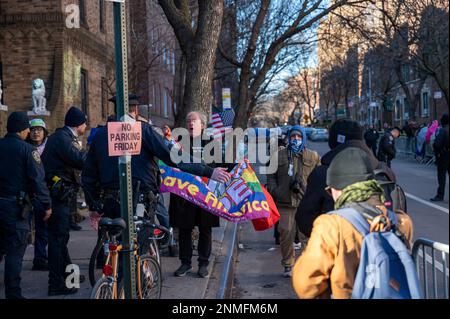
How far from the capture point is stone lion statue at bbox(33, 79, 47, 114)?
542 inches

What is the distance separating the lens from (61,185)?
5.95 meters

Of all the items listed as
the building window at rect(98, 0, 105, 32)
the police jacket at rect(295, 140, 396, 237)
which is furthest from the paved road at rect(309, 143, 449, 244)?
the building window at rect(98, 0, 105, 32)

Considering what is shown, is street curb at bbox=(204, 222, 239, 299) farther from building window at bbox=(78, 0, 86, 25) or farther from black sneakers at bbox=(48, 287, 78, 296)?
building window at bbox=(78, 0, 86, 25)

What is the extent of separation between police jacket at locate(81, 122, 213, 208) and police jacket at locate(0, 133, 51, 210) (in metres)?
0.54

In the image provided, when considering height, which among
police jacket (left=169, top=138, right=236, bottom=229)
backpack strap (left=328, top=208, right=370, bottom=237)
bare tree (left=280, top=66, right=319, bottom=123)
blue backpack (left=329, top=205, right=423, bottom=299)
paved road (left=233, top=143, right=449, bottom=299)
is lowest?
paved road (left=233, top=143, right=449, bottom=299)

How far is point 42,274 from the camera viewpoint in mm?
6750

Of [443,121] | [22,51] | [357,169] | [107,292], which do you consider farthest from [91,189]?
[22,51]

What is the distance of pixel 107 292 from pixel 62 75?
464 inches

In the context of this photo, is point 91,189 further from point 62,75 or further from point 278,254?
point 62,75

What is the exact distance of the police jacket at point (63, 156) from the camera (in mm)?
6031

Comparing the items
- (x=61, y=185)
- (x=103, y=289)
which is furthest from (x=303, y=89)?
(x=103, y=289)

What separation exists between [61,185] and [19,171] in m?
0.69

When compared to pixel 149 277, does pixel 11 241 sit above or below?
above

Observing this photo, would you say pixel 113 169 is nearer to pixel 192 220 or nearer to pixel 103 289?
pixel 103 289
